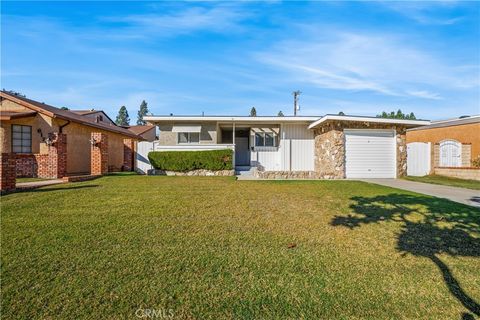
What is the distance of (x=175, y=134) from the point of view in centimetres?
1833

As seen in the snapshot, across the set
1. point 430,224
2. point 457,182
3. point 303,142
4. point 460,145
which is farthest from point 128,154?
point 460,145

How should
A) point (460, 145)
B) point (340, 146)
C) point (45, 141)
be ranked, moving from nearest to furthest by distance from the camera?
point (340, 146)
point (45, 141)
point (460, 145)

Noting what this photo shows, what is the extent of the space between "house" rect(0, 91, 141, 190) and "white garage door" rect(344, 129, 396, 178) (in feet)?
47.0

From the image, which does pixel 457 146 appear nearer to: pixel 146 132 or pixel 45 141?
pixel 45 141

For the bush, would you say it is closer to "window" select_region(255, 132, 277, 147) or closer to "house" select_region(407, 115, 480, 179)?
"window" select_region(255, 132, 277, 147)

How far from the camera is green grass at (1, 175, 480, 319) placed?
264cm

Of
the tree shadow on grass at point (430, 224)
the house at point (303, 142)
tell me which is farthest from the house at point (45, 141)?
the tree shadow on grass at point (430, 224)

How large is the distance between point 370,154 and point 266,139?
742 centimetres

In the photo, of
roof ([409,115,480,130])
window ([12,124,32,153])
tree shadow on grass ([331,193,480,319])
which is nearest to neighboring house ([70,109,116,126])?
window ([12,124,32,153])

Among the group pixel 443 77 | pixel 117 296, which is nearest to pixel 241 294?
pixel 117 296

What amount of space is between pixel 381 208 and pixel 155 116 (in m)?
15.1

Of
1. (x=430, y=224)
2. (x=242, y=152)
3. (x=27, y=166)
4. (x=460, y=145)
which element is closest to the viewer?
(x=430, y=224)

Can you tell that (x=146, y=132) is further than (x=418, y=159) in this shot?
Yes

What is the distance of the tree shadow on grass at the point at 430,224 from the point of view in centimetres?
380
